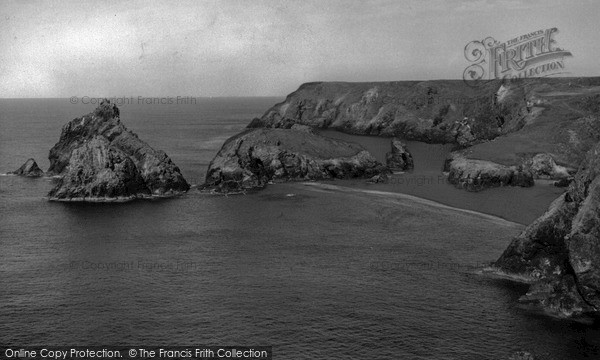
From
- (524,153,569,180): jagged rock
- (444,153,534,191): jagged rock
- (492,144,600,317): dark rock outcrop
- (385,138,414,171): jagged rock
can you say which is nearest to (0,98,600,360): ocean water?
(492,144,600,317): dark rock outcrop

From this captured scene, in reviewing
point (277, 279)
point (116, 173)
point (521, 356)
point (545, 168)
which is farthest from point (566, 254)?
point (116, 173)

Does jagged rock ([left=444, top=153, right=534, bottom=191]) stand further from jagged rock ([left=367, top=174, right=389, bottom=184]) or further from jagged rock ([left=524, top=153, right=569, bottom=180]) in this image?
jagged rock ([left=367, top=174, right=389, bottom=184])

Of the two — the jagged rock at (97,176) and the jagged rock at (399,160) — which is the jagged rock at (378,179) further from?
the jagged rock at (97,176)

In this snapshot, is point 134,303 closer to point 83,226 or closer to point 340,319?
point 340,319

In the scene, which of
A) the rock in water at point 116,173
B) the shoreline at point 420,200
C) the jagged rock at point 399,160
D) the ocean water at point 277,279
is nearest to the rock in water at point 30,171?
the rock in water at point 116,173

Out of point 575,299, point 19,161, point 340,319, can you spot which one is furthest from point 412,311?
point 19,161

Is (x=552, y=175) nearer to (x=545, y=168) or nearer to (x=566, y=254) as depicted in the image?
(x=545, y=168)
